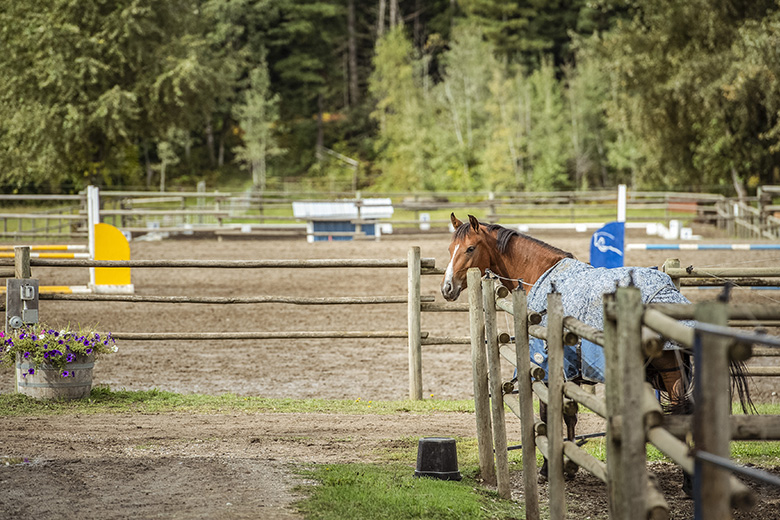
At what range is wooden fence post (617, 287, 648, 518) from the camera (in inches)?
106

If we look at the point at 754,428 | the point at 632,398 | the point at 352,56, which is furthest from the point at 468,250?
the point at 352,56

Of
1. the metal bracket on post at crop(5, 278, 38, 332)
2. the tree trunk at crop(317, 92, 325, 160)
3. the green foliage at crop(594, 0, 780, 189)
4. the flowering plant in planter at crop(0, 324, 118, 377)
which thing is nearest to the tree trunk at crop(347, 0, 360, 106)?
the tree trunk at crop(317, 92, 325, 160)

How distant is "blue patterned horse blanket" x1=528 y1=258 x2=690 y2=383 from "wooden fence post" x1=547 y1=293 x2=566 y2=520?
81 cm

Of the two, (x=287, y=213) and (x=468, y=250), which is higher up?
(x=287, y=213)

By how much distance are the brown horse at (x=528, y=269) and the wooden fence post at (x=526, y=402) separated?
0.53 m

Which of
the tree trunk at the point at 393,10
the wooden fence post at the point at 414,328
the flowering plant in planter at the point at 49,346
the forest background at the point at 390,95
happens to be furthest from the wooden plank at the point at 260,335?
the tree trunk at the point at 393,10

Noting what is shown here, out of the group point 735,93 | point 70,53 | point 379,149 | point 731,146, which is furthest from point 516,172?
point 70,53

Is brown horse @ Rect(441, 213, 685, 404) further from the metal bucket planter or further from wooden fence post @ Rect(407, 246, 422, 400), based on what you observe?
the metal bucket planter

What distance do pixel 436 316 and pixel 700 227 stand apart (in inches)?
654

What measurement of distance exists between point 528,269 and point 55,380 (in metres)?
4.08

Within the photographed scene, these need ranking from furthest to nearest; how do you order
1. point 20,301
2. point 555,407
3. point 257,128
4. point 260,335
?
point 257,128 → point 260,335 → point 20,301 → point 555,407

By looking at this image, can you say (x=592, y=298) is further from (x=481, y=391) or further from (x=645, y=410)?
(x=645, y=410)

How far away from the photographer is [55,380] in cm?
678

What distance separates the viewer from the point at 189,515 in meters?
3.58
